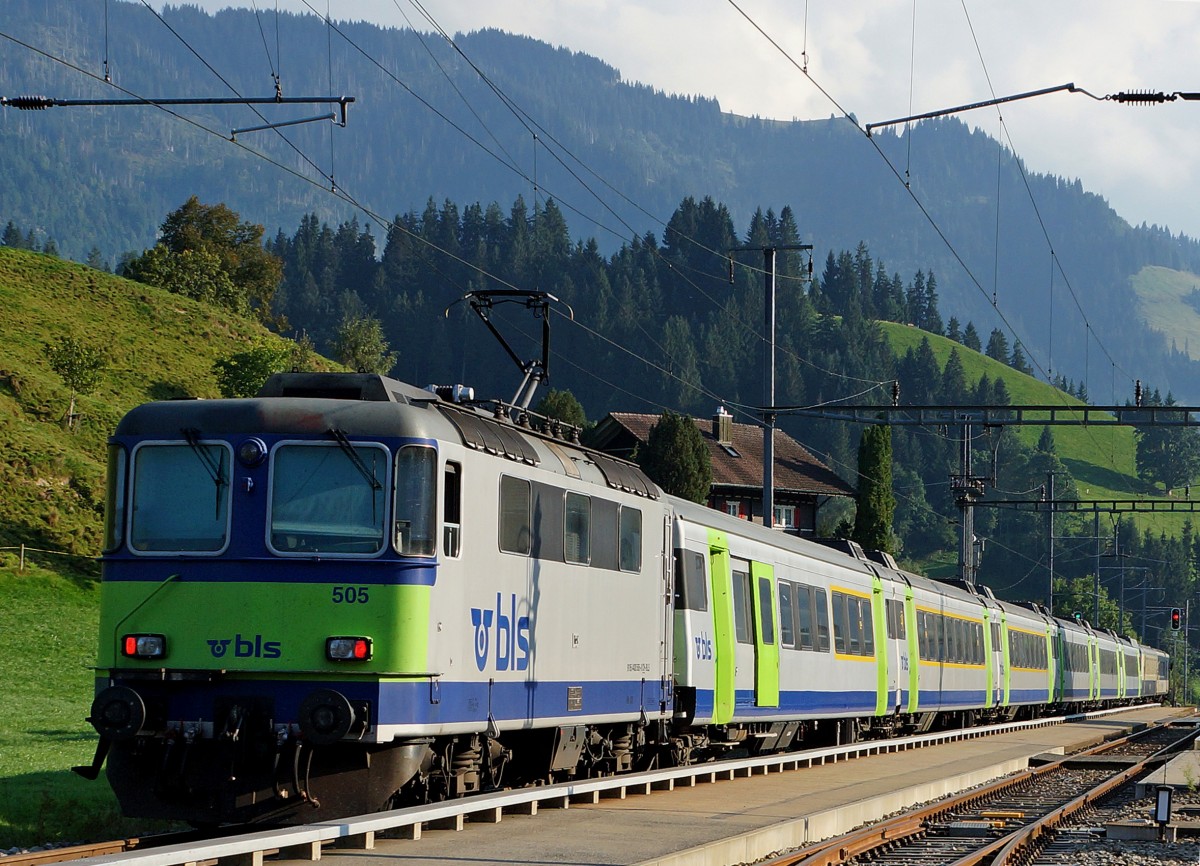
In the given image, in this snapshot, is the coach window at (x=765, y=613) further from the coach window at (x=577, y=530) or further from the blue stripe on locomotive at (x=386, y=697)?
the blue stripe on locomotive at (x=386, y=697)

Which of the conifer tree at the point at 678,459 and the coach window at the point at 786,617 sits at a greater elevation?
the conifer tree at the point at 678,459

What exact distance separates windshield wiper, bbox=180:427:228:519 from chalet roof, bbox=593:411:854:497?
76.6 meters

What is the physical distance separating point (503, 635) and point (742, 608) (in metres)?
8.40

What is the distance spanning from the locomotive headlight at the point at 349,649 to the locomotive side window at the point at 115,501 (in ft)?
6.34

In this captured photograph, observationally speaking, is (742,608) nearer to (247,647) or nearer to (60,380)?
(247,647)

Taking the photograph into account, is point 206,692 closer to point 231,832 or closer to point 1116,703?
point 231,832

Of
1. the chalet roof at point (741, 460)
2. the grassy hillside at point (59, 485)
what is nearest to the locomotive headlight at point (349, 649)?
the grassy hillside at point (59, 485)

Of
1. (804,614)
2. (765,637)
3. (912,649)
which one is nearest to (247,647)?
(765,637)

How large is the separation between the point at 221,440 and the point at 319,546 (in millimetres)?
1154

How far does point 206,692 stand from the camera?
1206 cm

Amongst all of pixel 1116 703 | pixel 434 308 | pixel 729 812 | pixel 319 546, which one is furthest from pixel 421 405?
pixel 434 308

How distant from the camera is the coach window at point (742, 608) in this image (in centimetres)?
→ 2142

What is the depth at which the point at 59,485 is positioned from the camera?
2146 inches

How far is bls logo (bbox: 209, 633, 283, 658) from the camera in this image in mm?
12047
